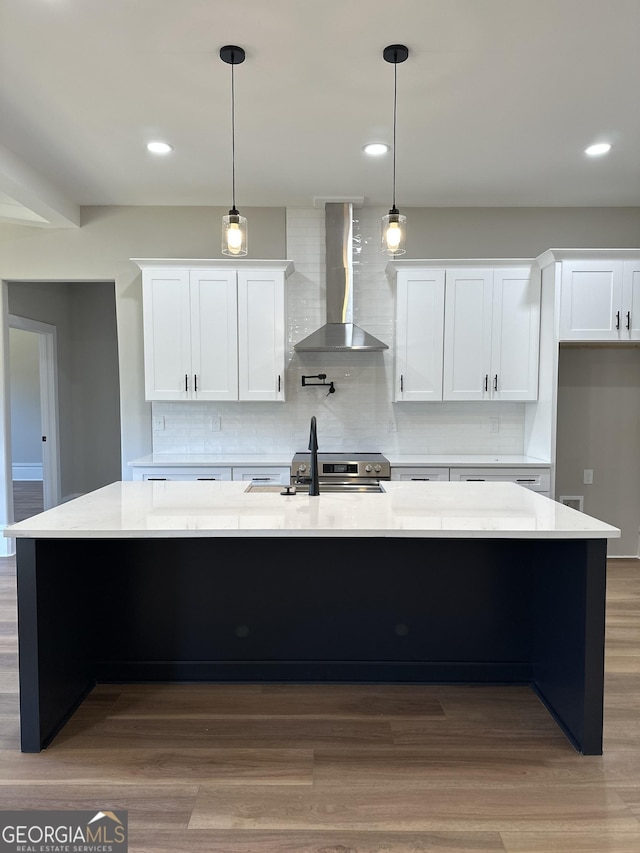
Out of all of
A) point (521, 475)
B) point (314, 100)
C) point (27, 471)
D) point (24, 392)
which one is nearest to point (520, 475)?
point (521, 475)

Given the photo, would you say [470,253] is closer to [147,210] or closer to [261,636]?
[147,210]

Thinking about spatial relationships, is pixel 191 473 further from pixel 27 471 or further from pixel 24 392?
pixel 27 471

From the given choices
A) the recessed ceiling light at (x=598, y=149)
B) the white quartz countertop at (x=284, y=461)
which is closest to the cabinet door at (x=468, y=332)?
the white quartz countertop at (x=284, y=461)

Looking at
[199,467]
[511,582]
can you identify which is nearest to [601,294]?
[511,582]

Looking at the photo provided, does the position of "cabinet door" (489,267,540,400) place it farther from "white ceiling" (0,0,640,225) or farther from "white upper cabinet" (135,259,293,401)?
"white upper cabinet" (135,259,293,401)

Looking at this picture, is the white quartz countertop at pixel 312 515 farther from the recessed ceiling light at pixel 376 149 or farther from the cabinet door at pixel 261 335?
the recessed ceiling light at pixel 376 149

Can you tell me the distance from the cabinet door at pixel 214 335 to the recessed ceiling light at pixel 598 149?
8.66ft

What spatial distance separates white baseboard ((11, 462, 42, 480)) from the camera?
9.35m

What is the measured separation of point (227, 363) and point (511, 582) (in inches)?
110

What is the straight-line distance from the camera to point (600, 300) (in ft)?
13.6

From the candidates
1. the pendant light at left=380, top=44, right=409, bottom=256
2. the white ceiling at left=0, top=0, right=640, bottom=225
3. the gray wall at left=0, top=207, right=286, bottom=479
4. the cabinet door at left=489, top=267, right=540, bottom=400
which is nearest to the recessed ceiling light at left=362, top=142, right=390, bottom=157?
the white ceiling at left=0, top=0, right=640, bottom=225

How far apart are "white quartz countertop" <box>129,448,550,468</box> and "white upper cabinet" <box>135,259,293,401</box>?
19.2 inches

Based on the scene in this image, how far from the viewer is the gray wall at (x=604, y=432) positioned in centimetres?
463

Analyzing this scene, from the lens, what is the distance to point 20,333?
8797 mm
